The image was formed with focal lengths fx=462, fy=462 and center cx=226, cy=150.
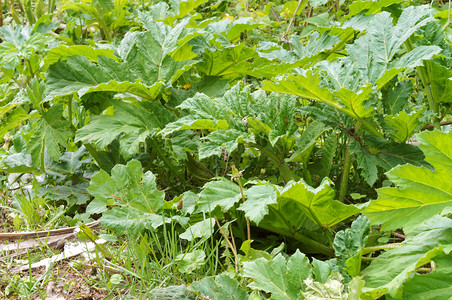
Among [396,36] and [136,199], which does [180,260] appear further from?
[396,36]

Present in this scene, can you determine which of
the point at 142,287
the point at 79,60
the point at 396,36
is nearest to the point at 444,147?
the point at 396,36

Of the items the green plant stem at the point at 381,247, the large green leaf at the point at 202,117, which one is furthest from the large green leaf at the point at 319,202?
the large green leaf at the point at 202,117

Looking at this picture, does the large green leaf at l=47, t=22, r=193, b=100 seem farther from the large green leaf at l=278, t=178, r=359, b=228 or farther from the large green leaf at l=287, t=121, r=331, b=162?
the large green leaf at l=278, t=178, r=359, b=228

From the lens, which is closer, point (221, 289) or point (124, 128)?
point (221, 289)

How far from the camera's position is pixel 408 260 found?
51.9 inches

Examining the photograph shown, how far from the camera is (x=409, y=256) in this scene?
1.33m

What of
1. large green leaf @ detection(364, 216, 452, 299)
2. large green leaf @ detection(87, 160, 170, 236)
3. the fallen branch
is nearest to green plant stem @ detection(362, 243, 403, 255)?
large green leaf @ detection(364, 216, 452, 299)

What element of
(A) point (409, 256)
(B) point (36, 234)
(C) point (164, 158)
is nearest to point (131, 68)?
(C) point (164, 158)

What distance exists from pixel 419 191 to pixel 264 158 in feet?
3.19

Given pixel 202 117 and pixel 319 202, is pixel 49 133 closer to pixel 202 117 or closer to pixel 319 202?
pixel 202 117

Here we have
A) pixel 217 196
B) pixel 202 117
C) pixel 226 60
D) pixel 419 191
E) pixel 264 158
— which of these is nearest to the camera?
pixel 419 191

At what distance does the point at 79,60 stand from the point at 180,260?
3.64 feet

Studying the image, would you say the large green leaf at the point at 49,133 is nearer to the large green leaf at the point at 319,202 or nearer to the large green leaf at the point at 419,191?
the large green leaf at the point at 319,202

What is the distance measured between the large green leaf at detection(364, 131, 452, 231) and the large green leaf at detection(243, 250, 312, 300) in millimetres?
266
